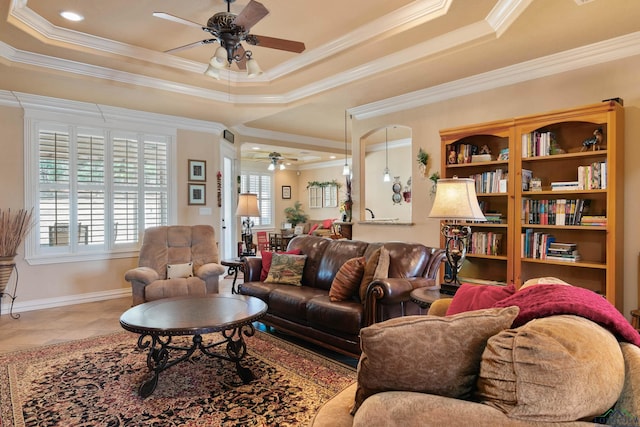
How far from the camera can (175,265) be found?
4516 mm

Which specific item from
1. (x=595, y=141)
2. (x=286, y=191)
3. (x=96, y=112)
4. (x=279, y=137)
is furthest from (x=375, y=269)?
(x=286, y=191)

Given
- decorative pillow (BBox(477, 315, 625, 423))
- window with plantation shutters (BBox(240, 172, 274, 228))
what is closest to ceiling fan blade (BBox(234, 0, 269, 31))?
decorative pillow (BBox(477, 315, 625, 423))

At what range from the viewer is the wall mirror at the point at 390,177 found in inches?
334

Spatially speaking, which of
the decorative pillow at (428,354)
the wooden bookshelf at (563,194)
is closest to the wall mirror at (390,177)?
the wooden bookshelf at (563,194)

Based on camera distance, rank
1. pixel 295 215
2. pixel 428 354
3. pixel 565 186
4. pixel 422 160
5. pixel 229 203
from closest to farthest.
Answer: pixel 428 354 < pixel 565 186 < pixel 422 160 < pixel 229 203 < pixel 295 215

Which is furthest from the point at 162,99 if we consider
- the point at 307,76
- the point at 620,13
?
the point at 620,13

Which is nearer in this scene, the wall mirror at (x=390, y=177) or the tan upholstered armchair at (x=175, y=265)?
the tan upholstered armchair at (x=175, y=265)

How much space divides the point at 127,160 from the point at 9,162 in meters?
1.31

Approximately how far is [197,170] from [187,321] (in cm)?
399

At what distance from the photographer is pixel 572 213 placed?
3.48 m

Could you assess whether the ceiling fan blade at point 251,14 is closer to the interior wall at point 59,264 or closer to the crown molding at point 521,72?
the crown molding at point 521,72

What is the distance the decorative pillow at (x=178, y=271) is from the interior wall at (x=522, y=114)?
92.5 inches

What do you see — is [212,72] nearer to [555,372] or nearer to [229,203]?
[555,372]

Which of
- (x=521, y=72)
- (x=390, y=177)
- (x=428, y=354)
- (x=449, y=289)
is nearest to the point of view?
(x=428, y=354)
